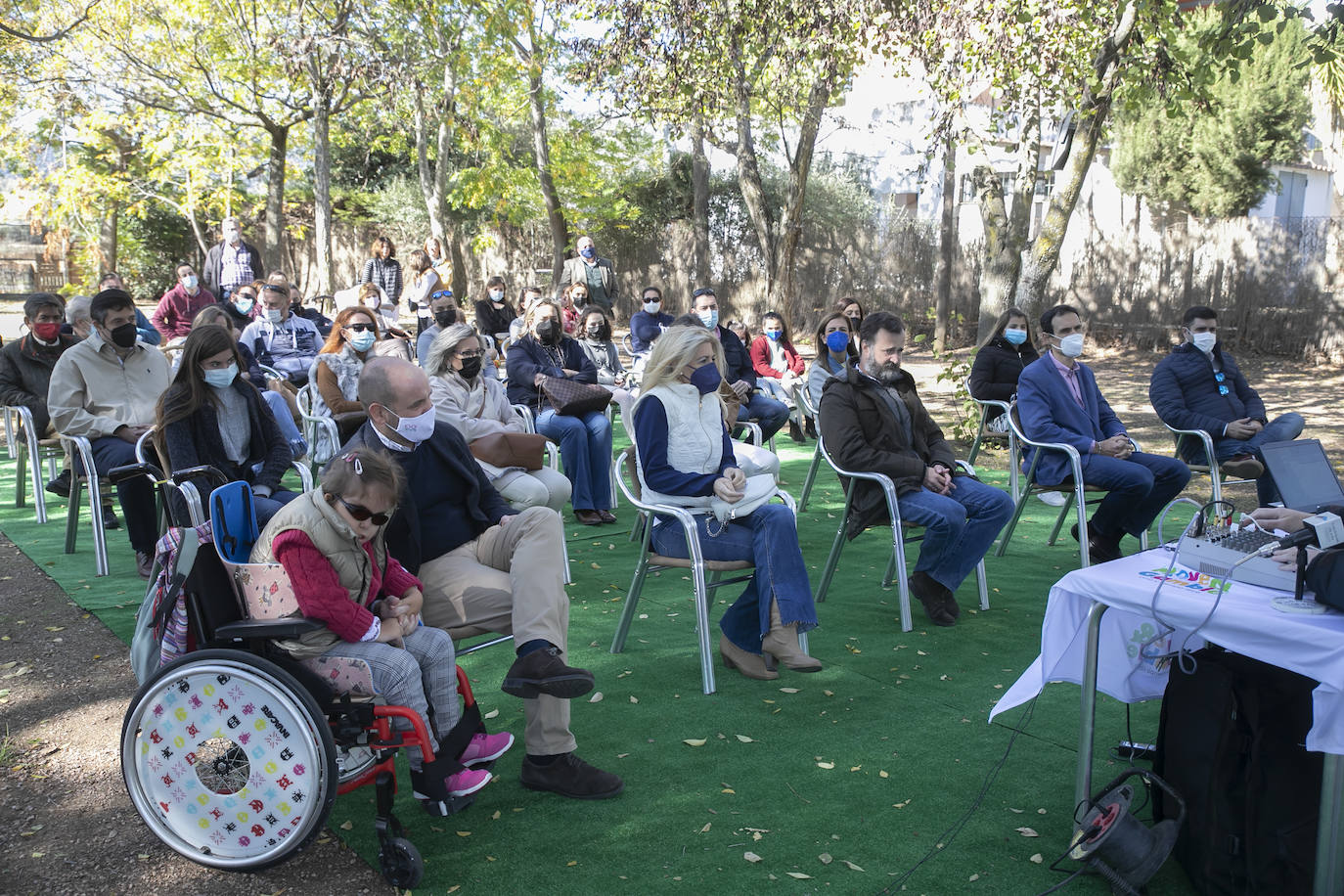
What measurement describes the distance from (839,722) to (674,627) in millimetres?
1304

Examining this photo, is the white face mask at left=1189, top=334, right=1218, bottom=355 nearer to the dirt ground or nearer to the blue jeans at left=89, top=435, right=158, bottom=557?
the dirt ground

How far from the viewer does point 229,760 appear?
2.76 m

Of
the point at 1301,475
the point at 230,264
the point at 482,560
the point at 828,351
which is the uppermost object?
the point at 230,264

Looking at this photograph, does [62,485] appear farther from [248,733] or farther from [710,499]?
Answer: [248,733]

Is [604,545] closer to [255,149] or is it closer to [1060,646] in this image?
[1060,646]

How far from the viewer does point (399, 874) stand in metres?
2.79

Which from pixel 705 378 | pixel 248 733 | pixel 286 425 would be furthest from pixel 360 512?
pixel 286 425

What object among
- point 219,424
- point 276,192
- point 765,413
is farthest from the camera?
point 276,192

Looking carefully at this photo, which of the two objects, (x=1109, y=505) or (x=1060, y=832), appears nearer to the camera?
(x=1060, y=832)

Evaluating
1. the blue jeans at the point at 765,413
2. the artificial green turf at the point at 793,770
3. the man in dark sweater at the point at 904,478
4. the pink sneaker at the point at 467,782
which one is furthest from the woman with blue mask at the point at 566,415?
the pink sneaker at the point at 467,782

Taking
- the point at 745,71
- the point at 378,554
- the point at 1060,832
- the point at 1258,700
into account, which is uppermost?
the point at 745,71

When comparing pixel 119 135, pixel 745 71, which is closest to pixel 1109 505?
pixel 745 71

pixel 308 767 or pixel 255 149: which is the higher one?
pixel 255 149

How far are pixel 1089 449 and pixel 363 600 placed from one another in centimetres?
431
